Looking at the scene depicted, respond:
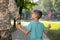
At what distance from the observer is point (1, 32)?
5.66 m

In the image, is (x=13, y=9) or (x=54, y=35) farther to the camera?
(x=54, y=35)

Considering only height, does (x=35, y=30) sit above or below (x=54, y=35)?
above

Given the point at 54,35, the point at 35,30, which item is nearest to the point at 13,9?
the point at 35,30

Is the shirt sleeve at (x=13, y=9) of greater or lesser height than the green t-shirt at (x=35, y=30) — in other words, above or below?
above

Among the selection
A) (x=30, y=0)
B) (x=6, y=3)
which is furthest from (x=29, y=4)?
(x=6, y=3)

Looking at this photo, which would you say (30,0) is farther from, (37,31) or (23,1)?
(37,31)

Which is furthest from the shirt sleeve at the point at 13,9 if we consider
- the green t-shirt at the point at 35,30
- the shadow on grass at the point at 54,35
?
the shadow on grass at the point at 54,35

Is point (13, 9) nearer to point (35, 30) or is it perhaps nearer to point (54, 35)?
point (35, 30)

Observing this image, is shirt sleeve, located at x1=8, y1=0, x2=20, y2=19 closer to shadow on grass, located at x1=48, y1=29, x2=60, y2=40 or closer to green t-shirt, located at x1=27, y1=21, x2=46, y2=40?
green t-shirt, located at x1=27, y1=21, x2=46, y2=40

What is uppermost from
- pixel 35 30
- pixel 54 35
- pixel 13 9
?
pixel 13 9

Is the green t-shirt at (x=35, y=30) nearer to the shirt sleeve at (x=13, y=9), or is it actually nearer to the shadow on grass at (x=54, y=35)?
the shirt sleeve at (x=13, y=9)

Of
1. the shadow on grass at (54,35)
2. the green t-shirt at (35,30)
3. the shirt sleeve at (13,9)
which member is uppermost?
the shirt sleeve at (13,9)

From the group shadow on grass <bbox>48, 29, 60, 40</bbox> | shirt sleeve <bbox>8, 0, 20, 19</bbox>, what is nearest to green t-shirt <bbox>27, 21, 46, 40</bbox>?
shirt sleeve <bbox>8, 0, 20, 19</bbox>

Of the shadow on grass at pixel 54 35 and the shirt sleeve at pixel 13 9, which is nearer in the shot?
the shirt sleeve at pixel 13 9
